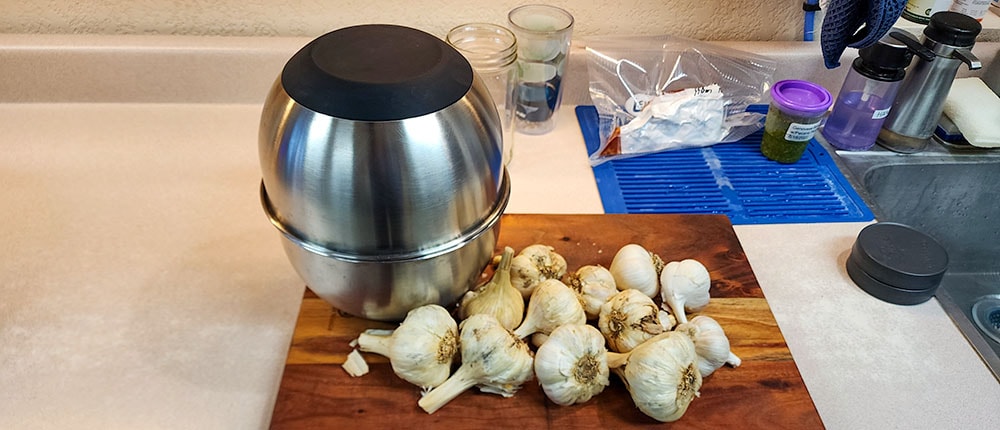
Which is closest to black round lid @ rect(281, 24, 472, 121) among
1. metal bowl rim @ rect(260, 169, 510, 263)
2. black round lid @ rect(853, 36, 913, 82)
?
metal bowl rim @ rect(260, 169, 510, 263)

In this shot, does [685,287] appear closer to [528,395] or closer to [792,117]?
[528,395]

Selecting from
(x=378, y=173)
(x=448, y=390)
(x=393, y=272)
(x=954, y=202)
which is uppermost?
(x=378, y=173)

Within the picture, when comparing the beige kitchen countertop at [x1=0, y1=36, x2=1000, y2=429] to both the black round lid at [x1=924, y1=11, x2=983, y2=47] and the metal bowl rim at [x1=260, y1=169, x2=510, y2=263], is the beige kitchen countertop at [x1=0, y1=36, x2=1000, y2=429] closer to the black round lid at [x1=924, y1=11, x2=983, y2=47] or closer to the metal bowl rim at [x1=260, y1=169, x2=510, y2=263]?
the metal bowl rim at [x1=260, y1=169, x2=510, y2=263]

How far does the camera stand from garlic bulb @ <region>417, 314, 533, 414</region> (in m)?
0.61

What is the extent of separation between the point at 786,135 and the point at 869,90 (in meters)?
0.15

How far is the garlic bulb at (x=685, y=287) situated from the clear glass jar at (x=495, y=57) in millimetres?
299

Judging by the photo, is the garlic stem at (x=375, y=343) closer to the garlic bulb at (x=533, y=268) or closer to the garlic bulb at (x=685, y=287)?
the garlic bulb at (x=533, y=268)

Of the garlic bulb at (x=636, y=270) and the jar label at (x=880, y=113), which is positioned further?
the jar label at (x=880, y=113)

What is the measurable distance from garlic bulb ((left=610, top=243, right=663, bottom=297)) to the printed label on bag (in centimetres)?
38

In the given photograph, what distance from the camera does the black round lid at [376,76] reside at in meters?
0.52

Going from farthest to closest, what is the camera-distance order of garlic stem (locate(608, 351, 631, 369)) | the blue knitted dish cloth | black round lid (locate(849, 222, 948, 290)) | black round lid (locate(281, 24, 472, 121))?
the blue knitted dish cloth, black round lid (locate(849, 222, 948, 290)), garlic stem (locate(608, 351, 631, 369)), black round lid (locate(281, 24, 472, 121))

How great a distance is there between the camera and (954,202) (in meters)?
1.09

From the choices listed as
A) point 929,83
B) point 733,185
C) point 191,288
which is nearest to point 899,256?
point 733,185

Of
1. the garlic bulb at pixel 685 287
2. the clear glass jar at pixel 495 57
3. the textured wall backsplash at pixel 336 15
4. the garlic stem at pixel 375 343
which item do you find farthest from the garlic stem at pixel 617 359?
the textured wall backsplash at pixel 336 15
